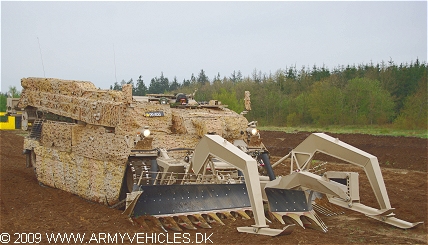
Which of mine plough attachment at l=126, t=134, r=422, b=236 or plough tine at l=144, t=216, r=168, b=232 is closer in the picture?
plough tine at l=144, t=216, r=168, b=232

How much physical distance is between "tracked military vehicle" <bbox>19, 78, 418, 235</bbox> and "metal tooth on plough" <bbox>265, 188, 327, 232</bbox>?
0.06 ft

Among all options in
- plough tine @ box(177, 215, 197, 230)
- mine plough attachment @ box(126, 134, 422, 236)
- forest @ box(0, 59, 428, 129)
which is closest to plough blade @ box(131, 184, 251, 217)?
mine plough attachment @ box(126, 134, 422, 236)

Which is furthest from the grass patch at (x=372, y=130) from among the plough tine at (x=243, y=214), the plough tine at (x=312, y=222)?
the plough tine at (x=243, y=214)

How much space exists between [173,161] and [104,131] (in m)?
2.22

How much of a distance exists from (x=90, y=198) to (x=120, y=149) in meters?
1.79

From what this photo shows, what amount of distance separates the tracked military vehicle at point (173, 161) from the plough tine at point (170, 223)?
20 millimetres

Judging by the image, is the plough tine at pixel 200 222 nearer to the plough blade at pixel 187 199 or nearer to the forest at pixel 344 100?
the plough blade at pixel 187 199

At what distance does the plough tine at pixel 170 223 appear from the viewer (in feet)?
31.0

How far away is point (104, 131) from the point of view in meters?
→ 12.6

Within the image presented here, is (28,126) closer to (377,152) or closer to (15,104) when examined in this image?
(15,104)

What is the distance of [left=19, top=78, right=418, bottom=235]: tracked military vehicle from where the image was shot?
972 cm

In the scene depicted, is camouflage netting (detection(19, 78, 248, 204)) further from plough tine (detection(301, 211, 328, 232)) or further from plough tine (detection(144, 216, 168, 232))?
plough tine (detection(301, 211, 328, 232))

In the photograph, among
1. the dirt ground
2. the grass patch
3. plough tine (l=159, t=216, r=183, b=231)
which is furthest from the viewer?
the grass patch

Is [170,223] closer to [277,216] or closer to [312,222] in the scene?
[277,216]
